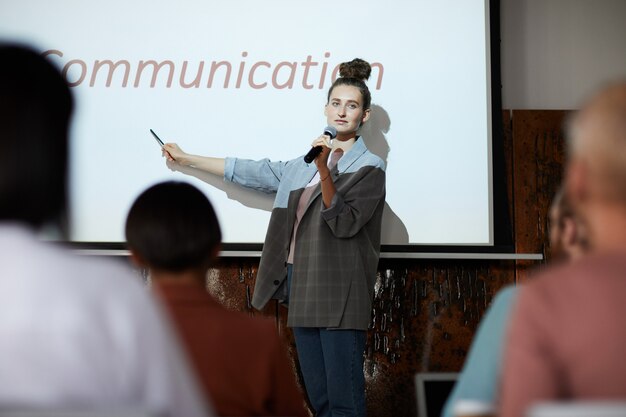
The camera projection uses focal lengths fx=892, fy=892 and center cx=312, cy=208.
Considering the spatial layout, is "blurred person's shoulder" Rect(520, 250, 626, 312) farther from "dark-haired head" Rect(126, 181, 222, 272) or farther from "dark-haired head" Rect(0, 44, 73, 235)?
"dark-haired head" Rect(126, 181, 222, 272)

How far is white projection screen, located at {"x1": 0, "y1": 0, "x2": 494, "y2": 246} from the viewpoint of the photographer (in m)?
3.95

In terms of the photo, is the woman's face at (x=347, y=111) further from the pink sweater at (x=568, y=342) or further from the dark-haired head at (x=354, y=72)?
the pink sweater at (x=568, y=342)

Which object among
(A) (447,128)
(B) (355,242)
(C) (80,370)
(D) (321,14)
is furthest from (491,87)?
(C) (80,370)

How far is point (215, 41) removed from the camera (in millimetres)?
4109

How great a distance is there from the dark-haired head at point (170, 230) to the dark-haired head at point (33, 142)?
526 mm

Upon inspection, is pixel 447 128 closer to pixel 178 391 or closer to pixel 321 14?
pixel 321 14

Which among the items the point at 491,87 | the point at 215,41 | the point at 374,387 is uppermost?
the point at 215,41

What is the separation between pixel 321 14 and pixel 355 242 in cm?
124

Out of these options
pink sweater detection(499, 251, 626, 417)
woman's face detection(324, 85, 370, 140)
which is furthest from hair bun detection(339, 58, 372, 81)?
pink sweater detection(499, 251, 626, 417)

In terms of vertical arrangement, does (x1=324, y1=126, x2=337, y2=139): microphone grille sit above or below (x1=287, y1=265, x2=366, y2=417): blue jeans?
above

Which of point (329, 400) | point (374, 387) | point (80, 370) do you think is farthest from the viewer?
point (374, 387)

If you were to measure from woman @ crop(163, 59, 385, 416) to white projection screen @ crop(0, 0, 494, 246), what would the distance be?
0.42 meters

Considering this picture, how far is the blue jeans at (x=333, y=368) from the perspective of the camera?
3.19 meters

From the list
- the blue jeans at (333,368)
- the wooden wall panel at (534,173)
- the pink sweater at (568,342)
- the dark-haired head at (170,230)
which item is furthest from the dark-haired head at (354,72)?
the pink sweater at (568,342)
